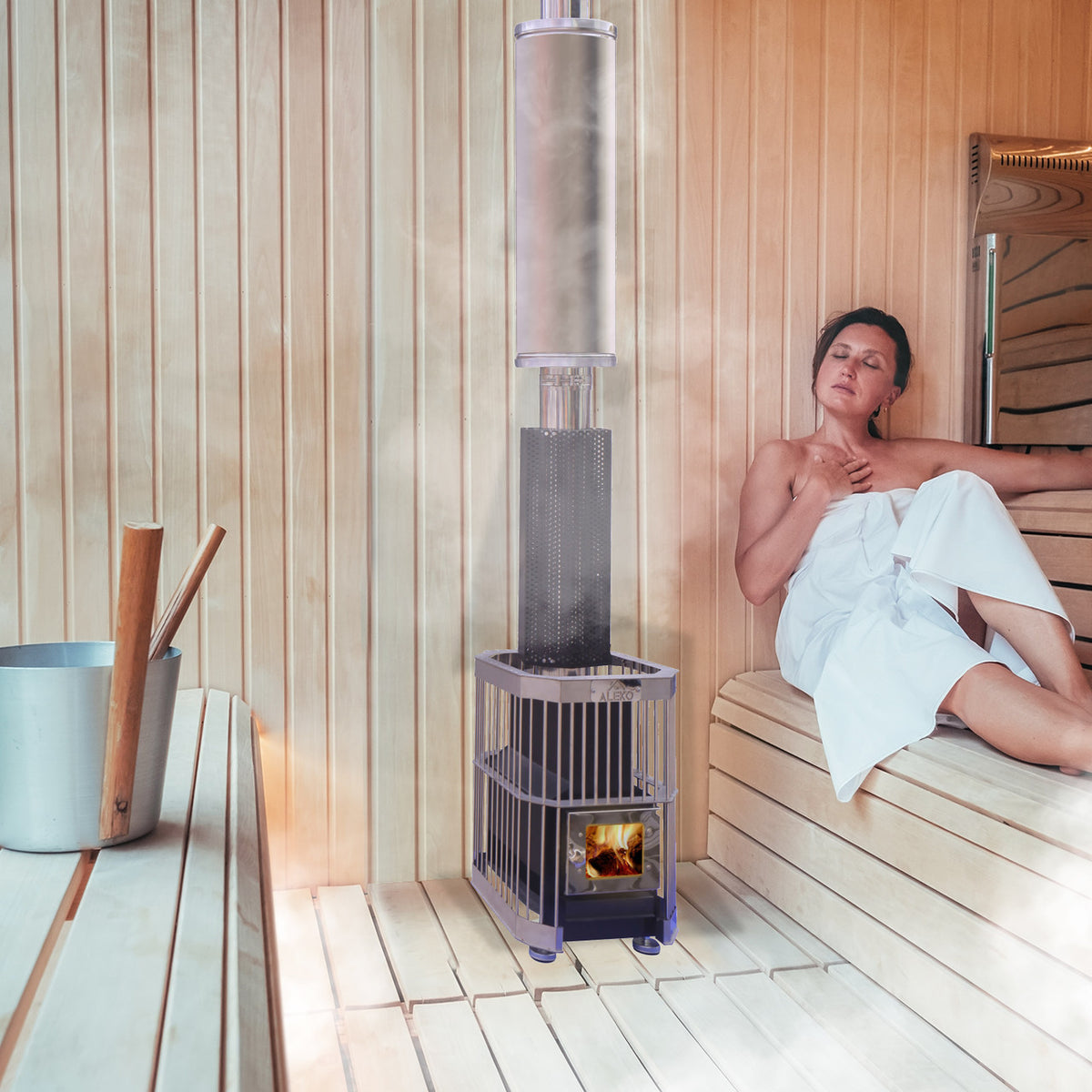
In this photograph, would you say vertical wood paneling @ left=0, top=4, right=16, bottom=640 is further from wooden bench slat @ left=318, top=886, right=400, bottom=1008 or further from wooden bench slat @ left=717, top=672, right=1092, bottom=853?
wooden bench slat @ left=717, top=672, right=1092, bottom=853

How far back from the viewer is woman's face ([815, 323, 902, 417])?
242 cm

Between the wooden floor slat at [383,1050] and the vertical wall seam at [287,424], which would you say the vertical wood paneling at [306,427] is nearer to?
the vertical wall seam at [287,424]

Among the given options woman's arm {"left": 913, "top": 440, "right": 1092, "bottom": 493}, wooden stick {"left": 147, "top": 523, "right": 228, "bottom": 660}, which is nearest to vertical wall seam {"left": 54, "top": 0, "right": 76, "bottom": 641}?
wooden stick {"left": 147, "top": 523, "right": 228, "bottom": 660}

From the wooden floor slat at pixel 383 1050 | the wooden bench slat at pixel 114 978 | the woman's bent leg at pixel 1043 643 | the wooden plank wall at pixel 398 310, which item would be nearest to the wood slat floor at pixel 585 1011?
the wooden floor slat at pixel 383 1050

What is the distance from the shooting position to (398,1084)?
151cm

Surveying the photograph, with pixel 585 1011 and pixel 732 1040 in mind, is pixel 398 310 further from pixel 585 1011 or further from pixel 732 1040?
pixel 732 1040

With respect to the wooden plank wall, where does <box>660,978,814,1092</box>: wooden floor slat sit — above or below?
below

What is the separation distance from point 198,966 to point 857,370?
2004 mm

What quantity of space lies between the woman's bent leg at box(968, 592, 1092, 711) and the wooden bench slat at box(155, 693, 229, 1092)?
4.37 feet

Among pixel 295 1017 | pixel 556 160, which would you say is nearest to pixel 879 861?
pixel 295 1017

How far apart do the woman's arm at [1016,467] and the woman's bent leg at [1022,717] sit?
30.3 inches

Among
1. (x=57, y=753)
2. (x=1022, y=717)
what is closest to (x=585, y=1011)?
(x=1022, y=717)

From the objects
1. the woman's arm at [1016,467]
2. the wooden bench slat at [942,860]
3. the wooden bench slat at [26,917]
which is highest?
the woman's arm at [1016,467]

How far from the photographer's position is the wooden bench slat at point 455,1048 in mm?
1523
